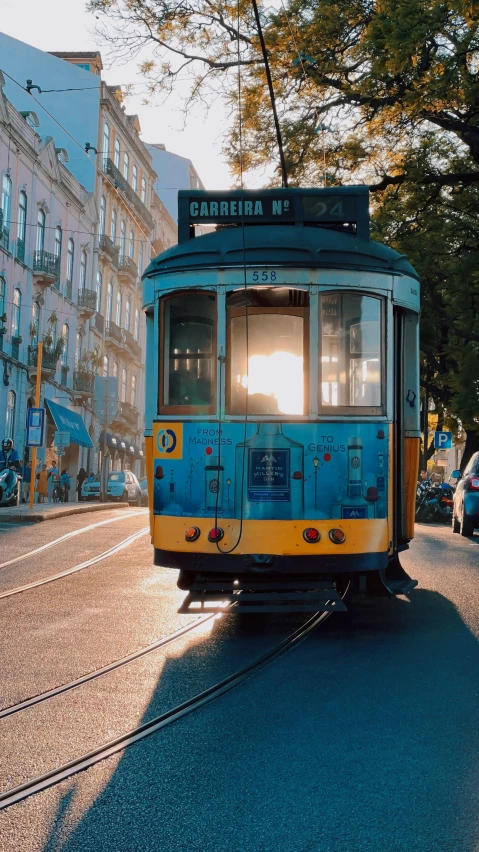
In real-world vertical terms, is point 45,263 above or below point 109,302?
below

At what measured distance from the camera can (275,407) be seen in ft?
28.5

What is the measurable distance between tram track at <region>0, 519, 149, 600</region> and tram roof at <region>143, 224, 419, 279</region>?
Result: 3.73m

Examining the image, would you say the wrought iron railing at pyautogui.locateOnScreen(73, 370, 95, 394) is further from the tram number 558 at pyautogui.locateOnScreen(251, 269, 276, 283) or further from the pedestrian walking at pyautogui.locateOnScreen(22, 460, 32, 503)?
the tram number 558 at pyautogui.locateOnScreen(251, 269, 276, 283)

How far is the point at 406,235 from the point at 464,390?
350 inches

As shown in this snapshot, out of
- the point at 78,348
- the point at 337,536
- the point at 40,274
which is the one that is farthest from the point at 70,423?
the point at 337,536

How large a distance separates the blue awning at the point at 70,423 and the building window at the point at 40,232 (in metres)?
5.87

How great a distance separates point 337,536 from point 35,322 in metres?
34.6

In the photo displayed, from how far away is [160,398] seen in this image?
29.7ft

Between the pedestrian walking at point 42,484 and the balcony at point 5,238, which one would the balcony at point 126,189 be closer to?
the balcony at point 5,238

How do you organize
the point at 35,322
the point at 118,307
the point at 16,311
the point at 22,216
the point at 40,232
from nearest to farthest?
the point at 16,311 → the point at 22,216 → the point at 35,322 → the point at 40,232 → the point at 118,307

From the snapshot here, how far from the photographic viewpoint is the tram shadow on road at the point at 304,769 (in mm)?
4016

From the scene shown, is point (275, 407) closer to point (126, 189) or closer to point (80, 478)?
point (80, 478)

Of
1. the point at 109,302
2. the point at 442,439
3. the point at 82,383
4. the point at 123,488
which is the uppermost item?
the point at 109,302

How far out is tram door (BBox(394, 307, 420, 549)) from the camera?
31.2 feet
